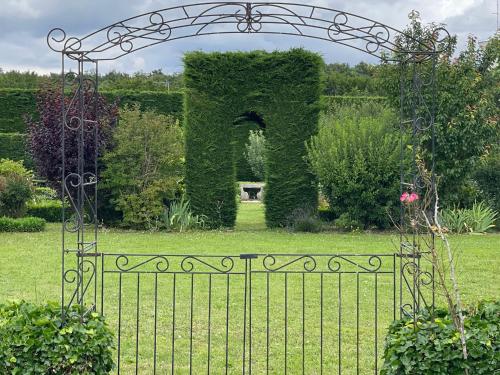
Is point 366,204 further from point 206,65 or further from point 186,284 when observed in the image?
point 186,284

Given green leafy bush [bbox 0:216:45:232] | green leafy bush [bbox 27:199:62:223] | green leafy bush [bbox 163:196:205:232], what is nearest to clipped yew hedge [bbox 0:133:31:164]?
green leafy bush [bbox 27:199:62:223]

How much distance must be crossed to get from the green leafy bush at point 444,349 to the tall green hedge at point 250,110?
9.86 meters

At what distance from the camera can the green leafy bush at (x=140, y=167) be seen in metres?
13.5

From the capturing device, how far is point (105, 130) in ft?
44.9

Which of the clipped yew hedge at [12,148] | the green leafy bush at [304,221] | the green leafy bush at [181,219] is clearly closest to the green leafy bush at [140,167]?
the green leafy bush at [181,219]

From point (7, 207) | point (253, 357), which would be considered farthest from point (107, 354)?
point (7, 207)

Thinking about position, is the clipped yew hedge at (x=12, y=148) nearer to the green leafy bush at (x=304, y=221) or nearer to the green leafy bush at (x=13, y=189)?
the green leafy bush at (x=13, y=189)

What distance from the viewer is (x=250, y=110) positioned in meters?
14.2

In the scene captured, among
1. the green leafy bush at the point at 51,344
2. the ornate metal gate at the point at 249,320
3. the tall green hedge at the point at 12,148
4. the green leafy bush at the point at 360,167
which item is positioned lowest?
the ornate metal gate at the point at 249,320

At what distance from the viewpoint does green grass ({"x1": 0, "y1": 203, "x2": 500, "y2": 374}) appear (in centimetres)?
567

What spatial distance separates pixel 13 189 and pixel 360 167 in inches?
282

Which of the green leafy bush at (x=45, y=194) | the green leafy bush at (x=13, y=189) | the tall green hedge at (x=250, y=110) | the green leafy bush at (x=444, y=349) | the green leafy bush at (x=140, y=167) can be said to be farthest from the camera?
the green leafy bush at (x=45, y=194)

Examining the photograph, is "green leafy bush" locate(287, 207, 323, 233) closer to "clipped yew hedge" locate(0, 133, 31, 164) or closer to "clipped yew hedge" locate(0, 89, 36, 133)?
"clipped yew hedge" locate(0, 133, 31, 164)

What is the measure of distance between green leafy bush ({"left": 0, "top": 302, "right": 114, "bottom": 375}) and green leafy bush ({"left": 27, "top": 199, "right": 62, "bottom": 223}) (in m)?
11.3
